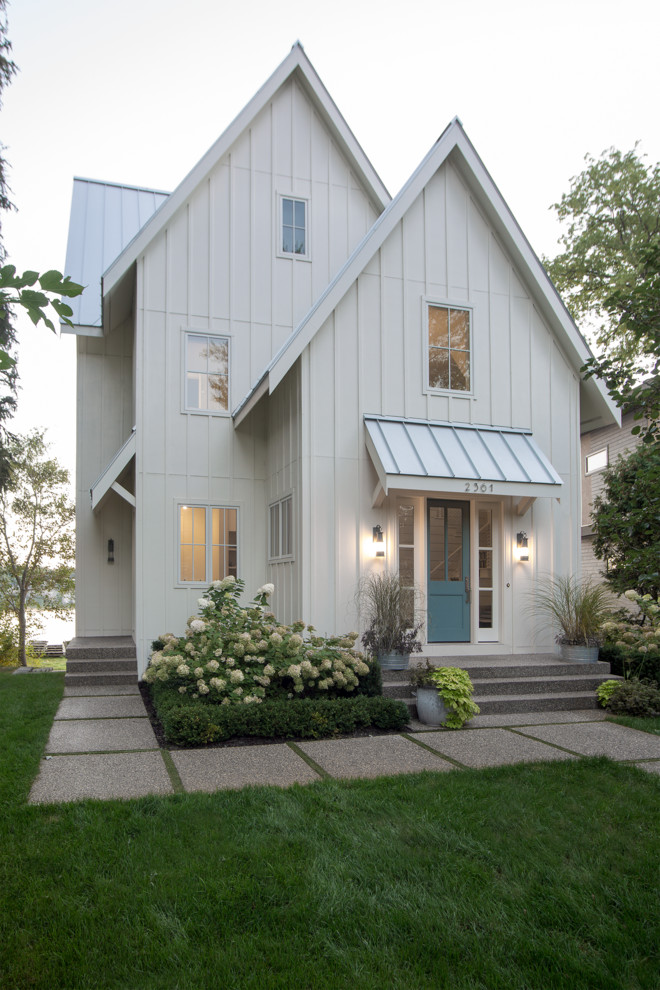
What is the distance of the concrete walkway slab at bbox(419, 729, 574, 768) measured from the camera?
19.7ft

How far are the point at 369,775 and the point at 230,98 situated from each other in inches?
Result: 570

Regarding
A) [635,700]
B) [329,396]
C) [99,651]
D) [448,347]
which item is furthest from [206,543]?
[635,700]

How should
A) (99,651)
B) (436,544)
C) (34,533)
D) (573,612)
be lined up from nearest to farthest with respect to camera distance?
(573,612) < (436,544) < (99,651) < (34,533)

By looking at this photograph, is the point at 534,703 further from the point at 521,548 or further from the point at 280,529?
the point at 280,529

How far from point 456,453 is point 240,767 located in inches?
206

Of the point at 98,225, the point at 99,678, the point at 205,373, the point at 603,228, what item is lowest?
the point at 99,678

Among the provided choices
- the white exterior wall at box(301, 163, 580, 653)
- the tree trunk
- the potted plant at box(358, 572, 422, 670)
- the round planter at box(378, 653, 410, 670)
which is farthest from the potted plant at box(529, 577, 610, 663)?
the tree trunk

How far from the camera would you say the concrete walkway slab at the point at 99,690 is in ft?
30.9

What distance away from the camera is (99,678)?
33.8 feet

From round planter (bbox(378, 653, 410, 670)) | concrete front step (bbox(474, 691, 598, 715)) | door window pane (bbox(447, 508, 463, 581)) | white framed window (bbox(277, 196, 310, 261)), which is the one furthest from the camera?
white framed window (bbox(277, 196, 310, 261))

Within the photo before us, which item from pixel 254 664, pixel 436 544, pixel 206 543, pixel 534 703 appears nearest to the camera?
pixel 254 664

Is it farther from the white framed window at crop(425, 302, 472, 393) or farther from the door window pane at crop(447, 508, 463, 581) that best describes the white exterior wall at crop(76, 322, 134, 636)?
the door window pane at crop(447, 508, 463, 581)

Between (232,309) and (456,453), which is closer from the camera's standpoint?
(456,453)

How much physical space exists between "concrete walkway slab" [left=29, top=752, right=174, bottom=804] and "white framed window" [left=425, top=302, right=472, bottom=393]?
6422mm
